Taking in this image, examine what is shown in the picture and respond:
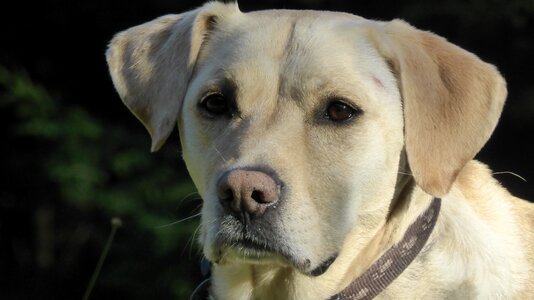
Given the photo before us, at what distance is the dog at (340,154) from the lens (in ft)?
12.7

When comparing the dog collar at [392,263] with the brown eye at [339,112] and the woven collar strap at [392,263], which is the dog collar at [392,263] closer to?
the woven collar strap at [392,263]

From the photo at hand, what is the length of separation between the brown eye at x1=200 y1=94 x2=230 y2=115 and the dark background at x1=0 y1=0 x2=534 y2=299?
2896 mm

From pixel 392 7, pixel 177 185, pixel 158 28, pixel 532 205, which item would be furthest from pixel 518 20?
pixel 158 28

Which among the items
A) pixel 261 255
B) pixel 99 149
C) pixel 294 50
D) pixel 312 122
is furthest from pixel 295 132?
pixel 99 149

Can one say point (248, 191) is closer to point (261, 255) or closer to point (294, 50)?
point (261, 255)

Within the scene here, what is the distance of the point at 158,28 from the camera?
4590mm

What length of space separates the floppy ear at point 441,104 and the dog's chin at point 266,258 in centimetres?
45

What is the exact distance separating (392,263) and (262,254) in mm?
507

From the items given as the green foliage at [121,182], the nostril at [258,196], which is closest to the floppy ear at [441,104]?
the nostril at [258,196]

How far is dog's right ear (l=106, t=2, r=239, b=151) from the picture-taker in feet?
14.2

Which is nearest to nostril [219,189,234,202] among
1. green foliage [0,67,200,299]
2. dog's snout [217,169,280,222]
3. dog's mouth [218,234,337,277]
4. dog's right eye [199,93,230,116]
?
dog's snout [217,169,280,222]

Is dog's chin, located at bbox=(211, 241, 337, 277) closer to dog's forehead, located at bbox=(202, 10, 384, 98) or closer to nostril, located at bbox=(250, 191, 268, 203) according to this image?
nostril, located at bbox=(250, 191, 268, 203)

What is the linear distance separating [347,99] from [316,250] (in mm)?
527

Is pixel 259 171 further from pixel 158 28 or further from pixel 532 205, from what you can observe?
pixel 532 205
